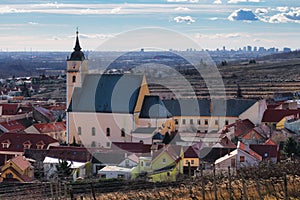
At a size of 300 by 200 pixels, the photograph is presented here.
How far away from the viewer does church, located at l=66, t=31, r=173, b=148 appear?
1443 inches

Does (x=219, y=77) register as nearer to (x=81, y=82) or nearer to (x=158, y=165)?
(x=81, y=82)

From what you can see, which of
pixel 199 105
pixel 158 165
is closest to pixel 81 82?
pixel 199 105

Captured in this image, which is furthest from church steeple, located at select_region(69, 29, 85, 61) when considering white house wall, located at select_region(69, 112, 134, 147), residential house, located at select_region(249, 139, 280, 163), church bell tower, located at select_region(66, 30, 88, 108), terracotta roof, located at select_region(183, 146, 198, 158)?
residential house, located at select_region(249, 139, 280, 163)

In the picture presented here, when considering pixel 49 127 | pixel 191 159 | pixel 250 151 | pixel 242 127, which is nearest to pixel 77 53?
pixel 49 127

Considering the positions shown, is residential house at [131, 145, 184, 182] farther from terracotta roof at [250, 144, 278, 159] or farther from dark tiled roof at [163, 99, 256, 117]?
dark tiled roof at [163, 99, 256, 117]

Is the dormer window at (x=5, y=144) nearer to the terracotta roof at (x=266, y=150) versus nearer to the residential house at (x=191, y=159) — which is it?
the residential house at (x=191, y=159)

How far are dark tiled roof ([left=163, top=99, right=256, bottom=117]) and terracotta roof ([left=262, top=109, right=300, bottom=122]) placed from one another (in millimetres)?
1488

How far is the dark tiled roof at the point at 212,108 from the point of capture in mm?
43625

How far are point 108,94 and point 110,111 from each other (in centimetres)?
112

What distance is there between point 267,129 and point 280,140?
11.7 feet

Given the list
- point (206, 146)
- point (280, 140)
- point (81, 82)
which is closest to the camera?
point (206, 146)

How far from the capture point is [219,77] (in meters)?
93.9

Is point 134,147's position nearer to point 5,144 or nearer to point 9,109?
point 5,144

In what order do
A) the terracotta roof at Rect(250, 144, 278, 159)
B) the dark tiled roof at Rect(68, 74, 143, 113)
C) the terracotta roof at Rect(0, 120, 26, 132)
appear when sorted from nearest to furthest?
the terracotta roof at Rect(250, 144, 278, 159) < the dark tiled roof at Rect(68, 74, 143, 113) < the terracotta roof at Rect(0, 120, 26, 132)
